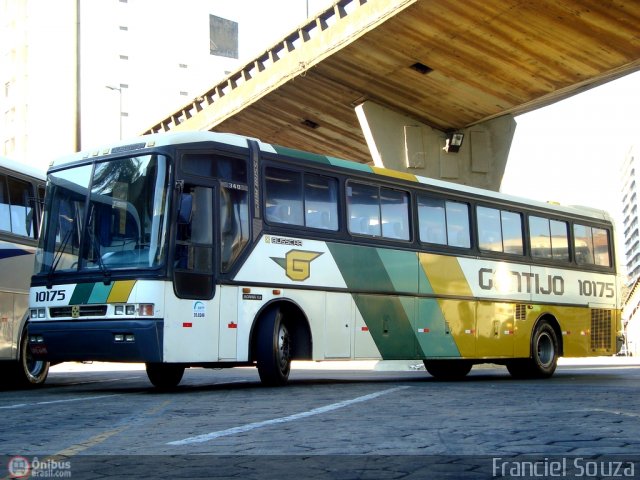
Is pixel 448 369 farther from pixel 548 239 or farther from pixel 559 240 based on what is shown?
pixel 559 240

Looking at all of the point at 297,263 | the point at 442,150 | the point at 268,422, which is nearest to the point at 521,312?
the point at 297,263

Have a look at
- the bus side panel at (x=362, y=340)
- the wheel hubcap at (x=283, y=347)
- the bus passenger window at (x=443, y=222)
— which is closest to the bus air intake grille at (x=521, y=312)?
the bus passenger window at (x=443, y=222)

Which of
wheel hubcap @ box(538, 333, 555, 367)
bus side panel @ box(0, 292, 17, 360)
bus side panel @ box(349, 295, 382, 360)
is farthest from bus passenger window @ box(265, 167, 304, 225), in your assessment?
wheel hubcap @ box(538, 333, 555, 367)

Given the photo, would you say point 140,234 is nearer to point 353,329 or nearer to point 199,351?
point 199,351

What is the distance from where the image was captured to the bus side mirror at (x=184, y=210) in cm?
1274

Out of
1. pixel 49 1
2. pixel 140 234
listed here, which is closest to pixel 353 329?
pixel 140 234

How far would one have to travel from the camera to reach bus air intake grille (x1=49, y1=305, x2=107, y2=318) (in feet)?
41.6

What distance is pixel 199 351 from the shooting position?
1277 cm

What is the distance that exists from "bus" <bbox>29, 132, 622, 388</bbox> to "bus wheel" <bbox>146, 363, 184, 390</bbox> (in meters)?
0.02

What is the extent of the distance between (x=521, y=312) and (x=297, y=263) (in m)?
6.29

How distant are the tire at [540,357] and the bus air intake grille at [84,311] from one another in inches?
365

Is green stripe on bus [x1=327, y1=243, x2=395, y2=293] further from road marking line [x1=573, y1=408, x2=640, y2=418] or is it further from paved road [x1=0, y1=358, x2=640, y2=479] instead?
road marking line [x1=573, y1=408, x2=640, y2=418]

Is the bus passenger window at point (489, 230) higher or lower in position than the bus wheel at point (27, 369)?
higher

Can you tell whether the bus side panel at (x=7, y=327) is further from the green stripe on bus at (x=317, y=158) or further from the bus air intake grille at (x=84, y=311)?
the green stripe on bus at (x=317, y=158)
